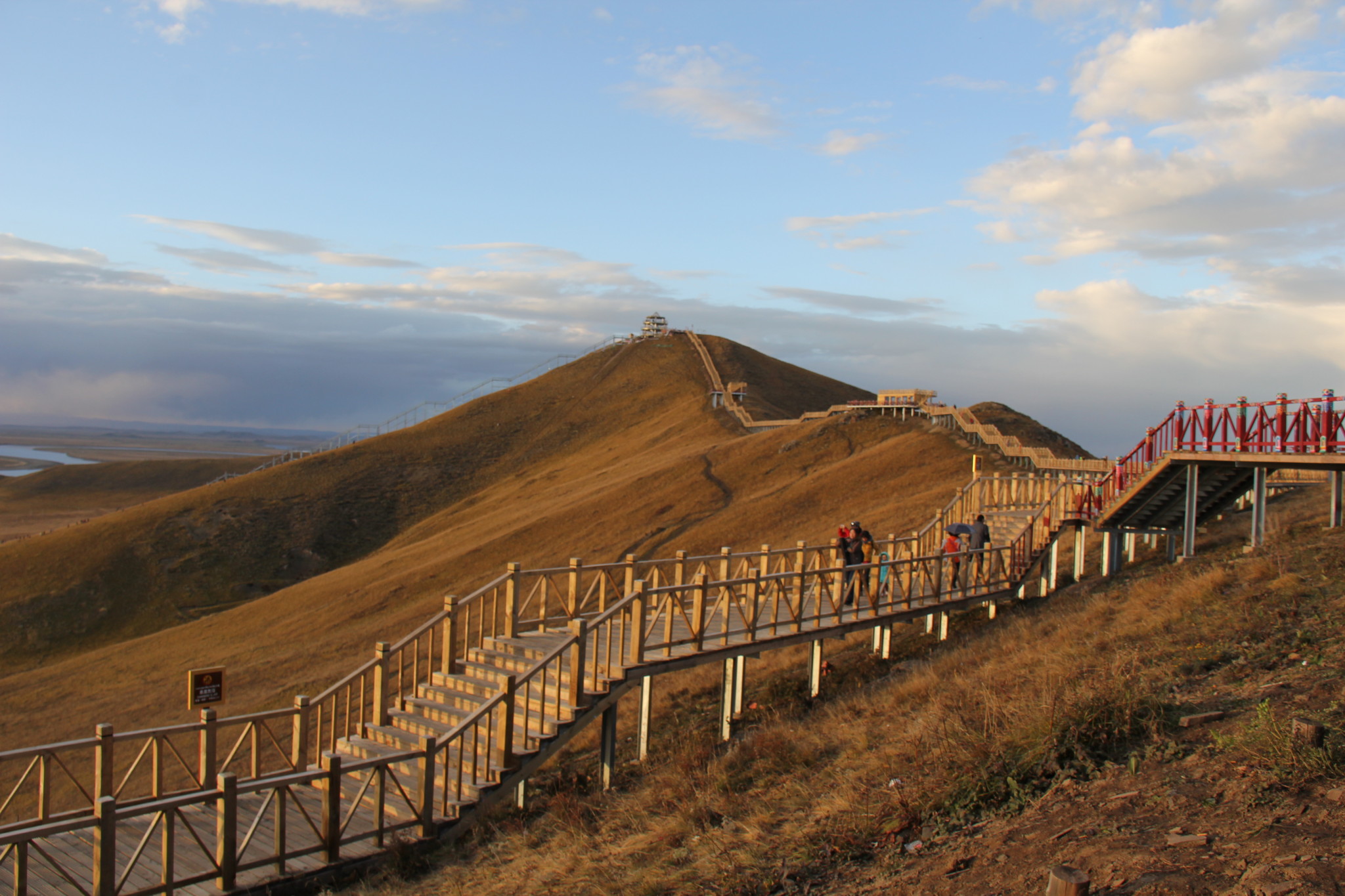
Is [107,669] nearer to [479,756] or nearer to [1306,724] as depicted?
[479,756]

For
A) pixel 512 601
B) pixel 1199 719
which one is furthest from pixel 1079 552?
pixel 512 601

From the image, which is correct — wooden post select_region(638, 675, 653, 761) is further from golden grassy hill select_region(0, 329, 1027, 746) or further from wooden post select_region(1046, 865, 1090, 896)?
golden grassy hill select_region(0, 329, 1027, 746)

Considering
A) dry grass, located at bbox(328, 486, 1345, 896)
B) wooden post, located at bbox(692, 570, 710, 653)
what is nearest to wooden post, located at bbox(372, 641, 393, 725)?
dry grass, located at bbox(328, 486, 1345, 896)

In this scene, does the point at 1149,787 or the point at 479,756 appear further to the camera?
the point at 479,756

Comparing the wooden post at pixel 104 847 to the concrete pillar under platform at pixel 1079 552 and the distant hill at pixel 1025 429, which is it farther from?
the distant hill at pixel 1025 429

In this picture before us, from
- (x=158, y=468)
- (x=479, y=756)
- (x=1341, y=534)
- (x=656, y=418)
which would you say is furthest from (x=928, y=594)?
(x=158, y=468)

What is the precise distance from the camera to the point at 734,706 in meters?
13.9

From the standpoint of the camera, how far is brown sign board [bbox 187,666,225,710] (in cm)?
1000

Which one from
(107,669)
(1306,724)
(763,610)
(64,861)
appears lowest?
(107,669)

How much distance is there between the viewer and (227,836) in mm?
8656

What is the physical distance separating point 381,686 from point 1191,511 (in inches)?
571

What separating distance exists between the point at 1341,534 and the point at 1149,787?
1089 centimetres

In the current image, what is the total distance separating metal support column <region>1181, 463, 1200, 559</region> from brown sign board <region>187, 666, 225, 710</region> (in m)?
16.0

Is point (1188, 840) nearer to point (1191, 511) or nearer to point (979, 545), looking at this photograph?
point (979, 545)
